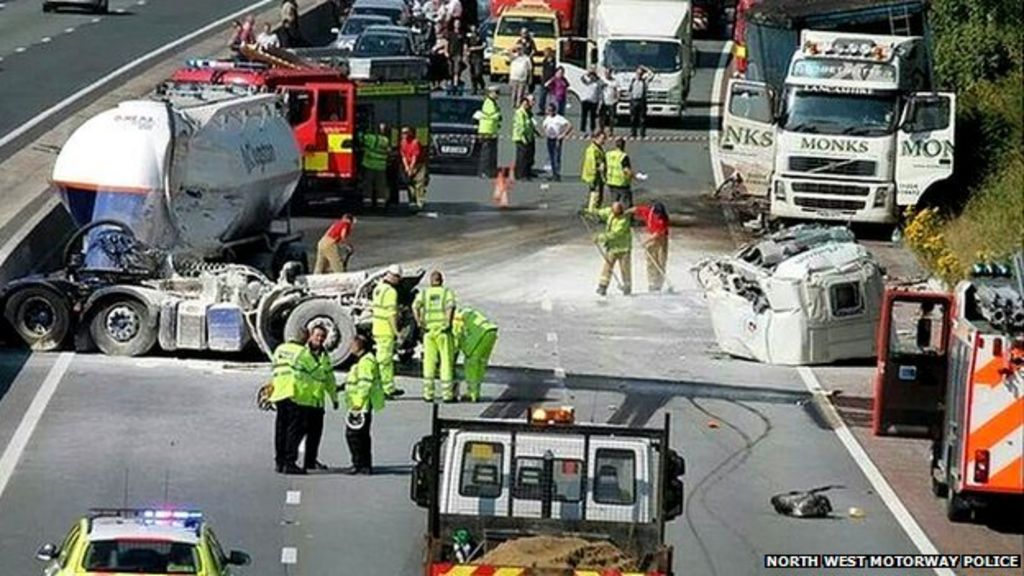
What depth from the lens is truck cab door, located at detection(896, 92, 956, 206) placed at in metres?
46.2

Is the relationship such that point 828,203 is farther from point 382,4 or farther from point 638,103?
point 382,4

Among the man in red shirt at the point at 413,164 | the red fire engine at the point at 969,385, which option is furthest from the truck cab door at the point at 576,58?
the red fire engine at the point at 969,385

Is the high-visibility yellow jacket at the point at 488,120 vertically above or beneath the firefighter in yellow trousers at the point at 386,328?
beneath

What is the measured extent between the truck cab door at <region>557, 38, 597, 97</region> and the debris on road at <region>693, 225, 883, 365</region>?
23693 millimetres

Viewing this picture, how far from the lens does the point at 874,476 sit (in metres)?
28.4

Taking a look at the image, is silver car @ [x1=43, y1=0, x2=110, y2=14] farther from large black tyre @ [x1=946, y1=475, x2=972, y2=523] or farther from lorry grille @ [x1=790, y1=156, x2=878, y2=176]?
large black tyre @ [x1=946, y1=475, x2=972, y2=523]

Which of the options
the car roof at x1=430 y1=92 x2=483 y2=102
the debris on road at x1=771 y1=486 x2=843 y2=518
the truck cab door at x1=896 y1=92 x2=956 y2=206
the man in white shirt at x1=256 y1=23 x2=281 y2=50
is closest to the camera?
the debris on road at x1=771 y1=486 x2=843 y2=518

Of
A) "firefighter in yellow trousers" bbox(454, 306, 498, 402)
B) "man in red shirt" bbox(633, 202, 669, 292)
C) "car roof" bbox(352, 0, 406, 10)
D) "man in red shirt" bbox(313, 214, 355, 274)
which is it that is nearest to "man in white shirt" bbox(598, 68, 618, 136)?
"car roof" bbox(352, 0, 406, 10)

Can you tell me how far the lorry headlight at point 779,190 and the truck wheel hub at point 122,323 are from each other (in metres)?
16.7

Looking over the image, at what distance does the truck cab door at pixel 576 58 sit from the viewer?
59.9 metres

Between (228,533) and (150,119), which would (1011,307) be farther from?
(150,119)

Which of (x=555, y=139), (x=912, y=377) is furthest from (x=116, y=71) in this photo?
(x=912, y=377)

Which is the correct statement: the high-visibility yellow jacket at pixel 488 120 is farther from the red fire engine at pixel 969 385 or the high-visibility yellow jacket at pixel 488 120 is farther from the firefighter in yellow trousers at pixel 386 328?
the red fire engine at pixel 969 385

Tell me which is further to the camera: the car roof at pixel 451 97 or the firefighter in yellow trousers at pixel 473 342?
the car roof at pixel 451 97
